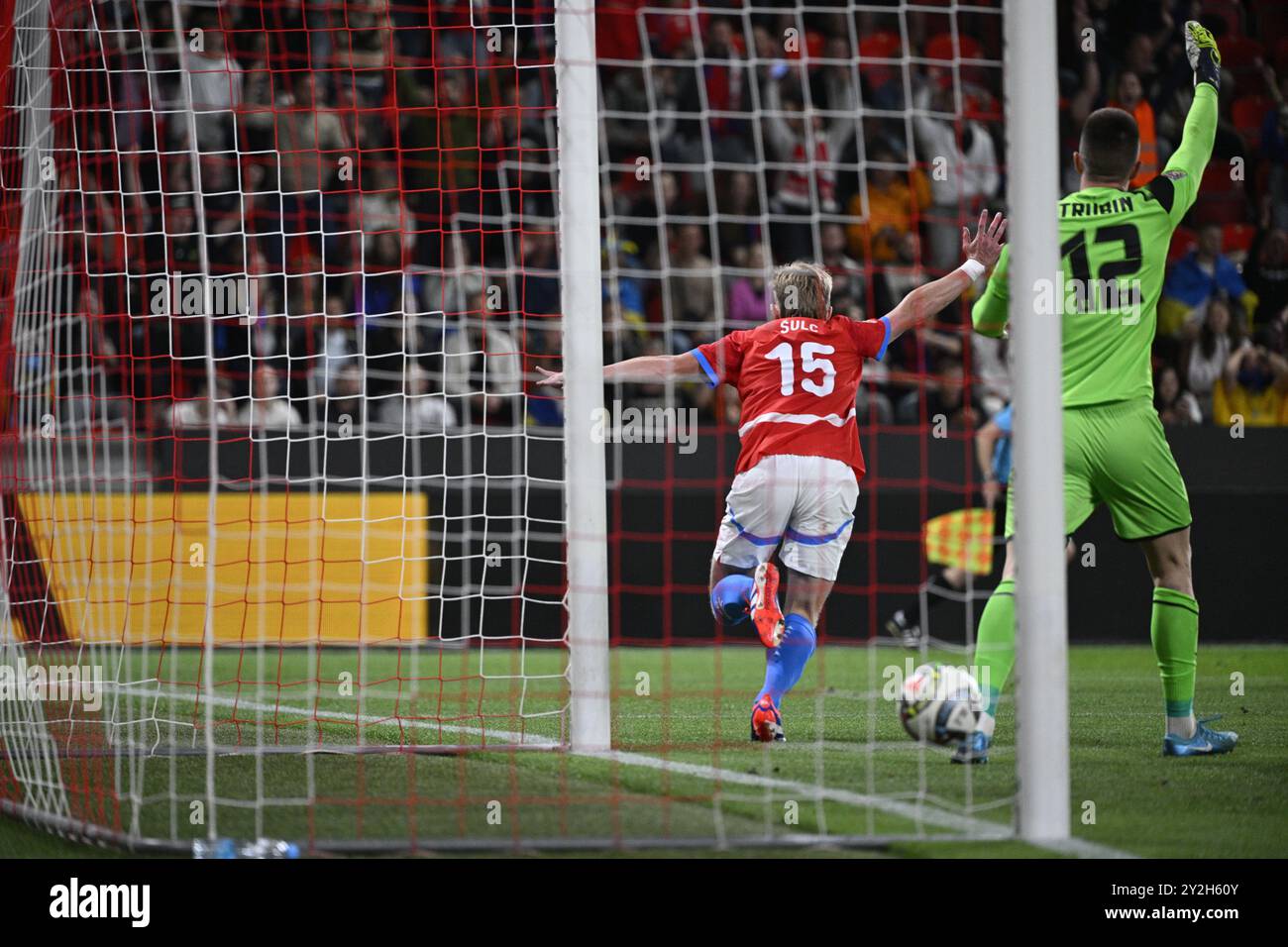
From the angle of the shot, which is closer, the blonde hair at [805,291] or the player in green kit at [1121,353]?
the player in green kit at [1121,353]

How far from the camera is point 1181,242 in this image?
13.2m

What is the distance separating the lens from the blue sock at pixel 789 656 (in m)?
5.87

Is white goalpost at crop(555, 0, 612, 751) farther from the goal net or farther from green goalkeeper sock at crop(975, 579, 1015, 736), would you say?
green goalkeeper sock at crop(975, 579, 1015, 736)

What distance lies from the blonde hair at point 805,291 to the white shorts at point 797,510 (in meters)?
0.56

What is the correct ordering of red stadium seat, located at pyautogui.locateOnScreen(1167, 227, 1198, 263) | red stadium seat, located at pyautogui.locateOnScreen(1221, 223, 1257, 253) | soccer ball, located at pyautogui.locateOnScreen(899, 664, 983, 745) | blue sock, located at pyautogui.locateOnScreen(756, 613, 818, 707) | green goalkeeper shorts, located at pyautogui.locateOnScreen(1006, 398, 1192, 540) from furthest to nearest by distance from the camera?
red stadium seat, located at pyautogui.locateOnScreen(1221, 223, 1257, 253) → red stadium seat, located at pyautogui.locateOnScreen(1167, 227, 1198, 263) → blue sock, located at pyautogui.locateOnScreen(756, 613, 818, 707) → green goalkeeper shorts, located at pyautogui.locateOnScreen(1006, 398, 1192, 540) → soccer ball, located at pyautogui.locateOnScreen(899, 664, 983, 745)

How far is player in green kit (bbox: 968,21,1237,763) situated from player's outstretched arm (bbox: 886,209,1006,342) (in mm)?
87

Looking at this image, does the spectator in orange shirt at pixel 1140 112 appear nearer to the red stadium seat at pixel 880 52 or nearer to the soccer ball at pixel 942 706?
the red stadium seat at pixel 880 52

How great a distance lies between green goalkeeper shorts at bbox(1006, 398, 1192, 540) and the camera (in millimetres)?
5406

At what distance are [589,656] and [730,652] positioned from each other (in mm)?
5322

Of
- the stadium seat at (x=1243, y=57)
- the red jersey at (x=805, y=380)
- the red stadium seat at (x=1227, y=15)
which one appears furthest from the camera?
the red stadium seat at (x=1227, y=15)

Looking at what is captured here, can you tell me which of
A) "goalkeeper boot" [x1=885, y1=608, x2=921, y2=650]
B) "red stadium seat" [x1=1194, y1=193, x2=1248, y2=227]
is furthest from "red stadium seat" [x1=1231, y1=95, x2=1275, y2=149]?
"goalkeeper boot" [x1=885, y1=608, x2=921, y2=650]

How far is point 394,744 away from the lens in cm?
593

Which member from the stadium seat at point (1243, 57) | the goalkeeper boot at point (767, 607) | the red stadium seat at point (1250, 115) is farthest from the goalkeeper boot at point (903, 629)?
the stadium seat at point (1243, 57)
